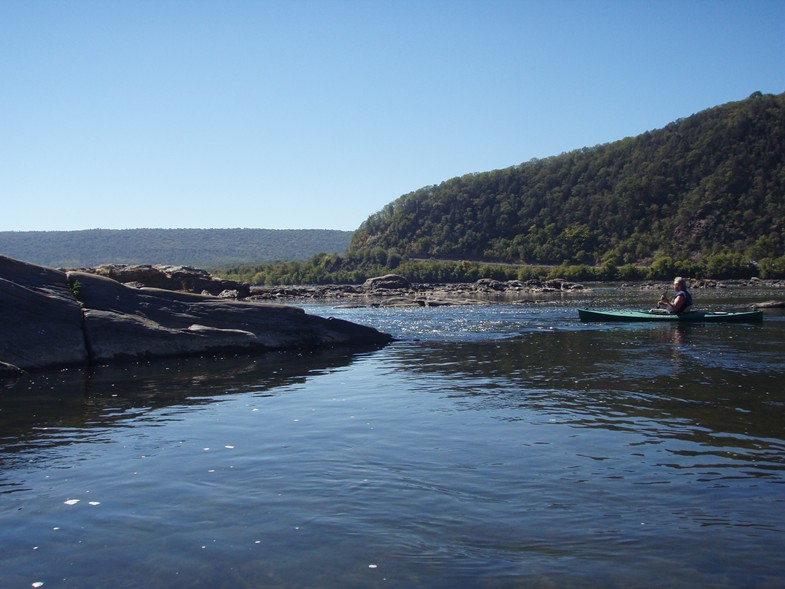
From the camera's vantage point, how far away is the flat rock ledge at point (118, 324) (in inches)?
819


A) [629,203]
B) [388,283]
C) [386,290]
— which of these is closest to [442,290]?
[386,290]

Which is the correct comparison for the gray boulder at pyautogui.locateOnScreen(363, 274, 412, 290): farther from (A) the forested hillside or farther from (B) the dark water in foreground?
(B) the dark water in foreground

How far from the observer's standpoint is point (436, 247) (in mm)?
169000

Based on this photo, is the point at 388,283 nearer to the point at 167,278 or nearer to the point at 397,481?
the point at 167,278

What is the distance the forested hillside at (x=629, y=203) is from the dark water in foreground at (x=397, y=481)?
117409 millimetres

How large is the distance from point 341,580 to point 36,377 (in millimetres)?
15527

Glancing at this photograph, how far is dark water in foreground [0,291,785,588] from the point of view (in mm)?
6961

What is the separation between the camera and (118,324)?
22469mm

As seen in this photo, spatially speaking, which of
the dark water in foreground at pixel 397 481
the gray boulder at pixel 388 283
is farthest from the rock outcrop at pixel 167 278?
the gray boulder at pixel 388 283

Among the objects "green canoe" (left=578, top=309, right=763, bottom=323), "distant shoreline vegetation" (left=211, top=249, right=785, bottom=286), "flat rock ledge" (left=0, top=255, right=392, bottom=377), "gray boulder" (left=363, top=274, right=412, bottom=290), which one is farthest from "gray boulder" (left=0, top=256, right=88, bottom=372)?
"distant shoreline vegetation" (left=211, top=249, right=785, bottom=286)

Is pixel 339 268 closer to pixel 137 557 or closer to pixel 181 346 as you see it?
pixel 181 346

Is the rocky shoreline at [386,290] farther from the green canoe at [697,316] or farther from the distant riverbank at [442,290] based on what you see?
the green canoe at [697,316]

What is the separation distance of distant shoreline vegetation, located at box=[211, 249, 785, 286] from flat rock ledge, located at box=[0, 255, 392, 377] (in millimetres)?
89137

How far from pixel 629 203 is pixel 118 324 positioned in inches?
5759
